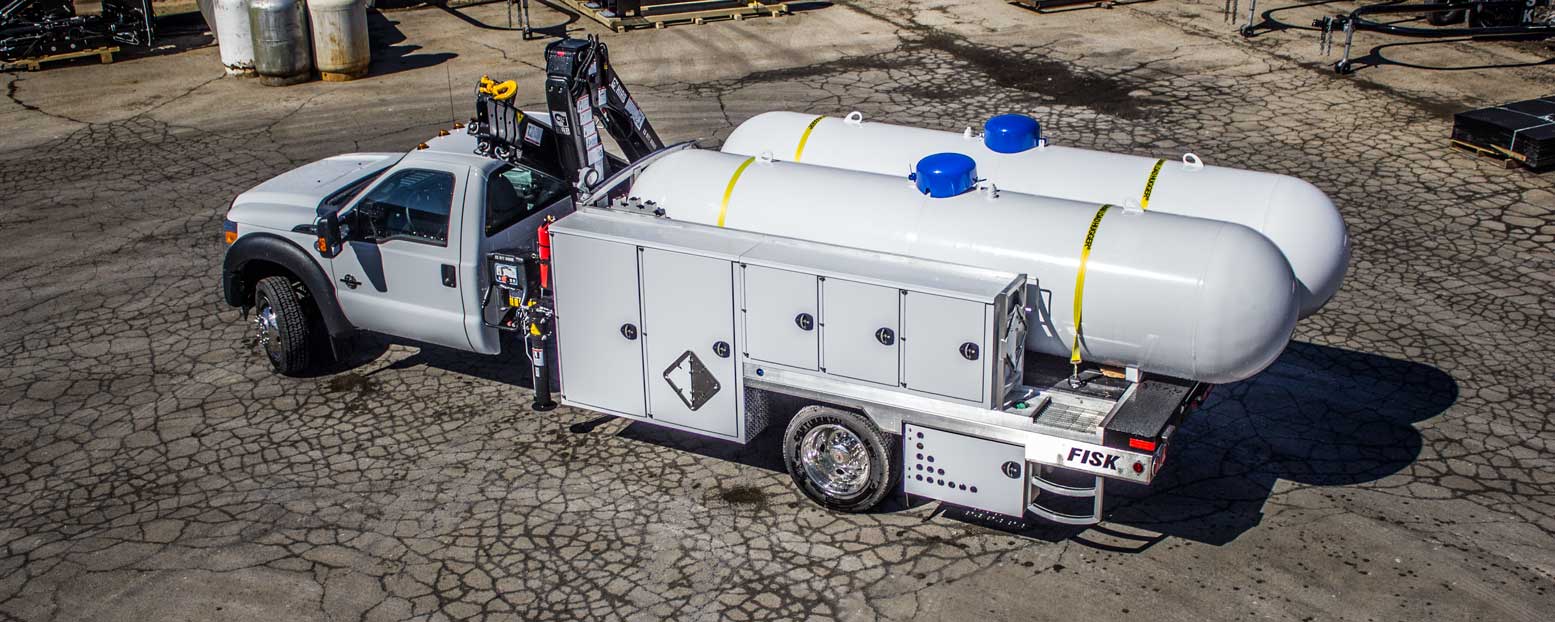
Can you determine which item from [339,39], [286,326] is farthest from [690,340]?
[339,39]

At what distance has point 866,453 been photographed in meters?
8.98

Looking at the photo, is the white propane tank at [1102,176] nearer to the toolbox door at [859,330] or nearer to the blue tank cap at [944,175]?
the blue tank cap at [944,175]

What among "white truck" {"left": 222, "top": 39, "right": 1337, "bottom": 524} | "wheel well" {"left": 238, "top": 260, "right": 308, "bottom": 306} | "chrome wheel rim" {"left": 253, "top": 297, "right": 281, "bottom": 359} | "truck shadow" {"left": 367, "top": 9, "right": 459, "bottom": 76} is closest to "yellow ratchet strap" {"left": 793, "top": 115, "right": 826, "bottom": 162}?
"white truck" {"left": 222, "top": 39, "right": 1337, "bottom": 524}

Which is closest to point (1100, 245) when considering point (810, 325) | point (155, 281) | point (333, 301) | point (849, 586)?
point (810, 325)

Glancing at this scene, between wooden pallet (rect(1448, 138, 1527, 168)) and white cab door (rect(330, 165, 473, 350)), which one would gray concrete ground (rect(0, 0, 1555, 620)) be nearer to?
wooden pallet (rect(1448, 138, 1527, 168))

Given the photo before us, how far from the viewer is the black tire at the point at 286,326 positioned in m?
11.1

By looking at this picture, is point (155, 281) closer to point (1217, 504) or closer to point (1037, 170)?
point (1037, 170)

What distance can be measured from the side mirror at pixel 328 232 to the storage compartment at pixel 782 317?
3587 mm

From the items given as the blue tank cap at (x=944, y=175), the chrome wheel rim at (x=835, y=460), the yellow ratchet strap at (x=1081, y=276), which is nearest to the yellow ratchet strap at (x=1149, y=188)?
the yellow ratchet strap at (x=1081, y=276)

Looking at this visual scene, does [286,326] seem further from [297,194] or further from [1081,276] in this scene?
[1081,276]

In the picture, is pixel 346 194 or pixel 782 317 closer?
pixel 782 317

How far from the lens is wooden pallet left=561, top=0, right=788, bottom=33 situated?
886 inches

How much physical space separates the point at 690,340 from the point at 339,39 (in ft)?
42.0

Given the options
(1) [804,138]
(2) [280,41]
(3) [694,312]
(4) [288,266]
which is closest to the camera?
(3) [694,312]
